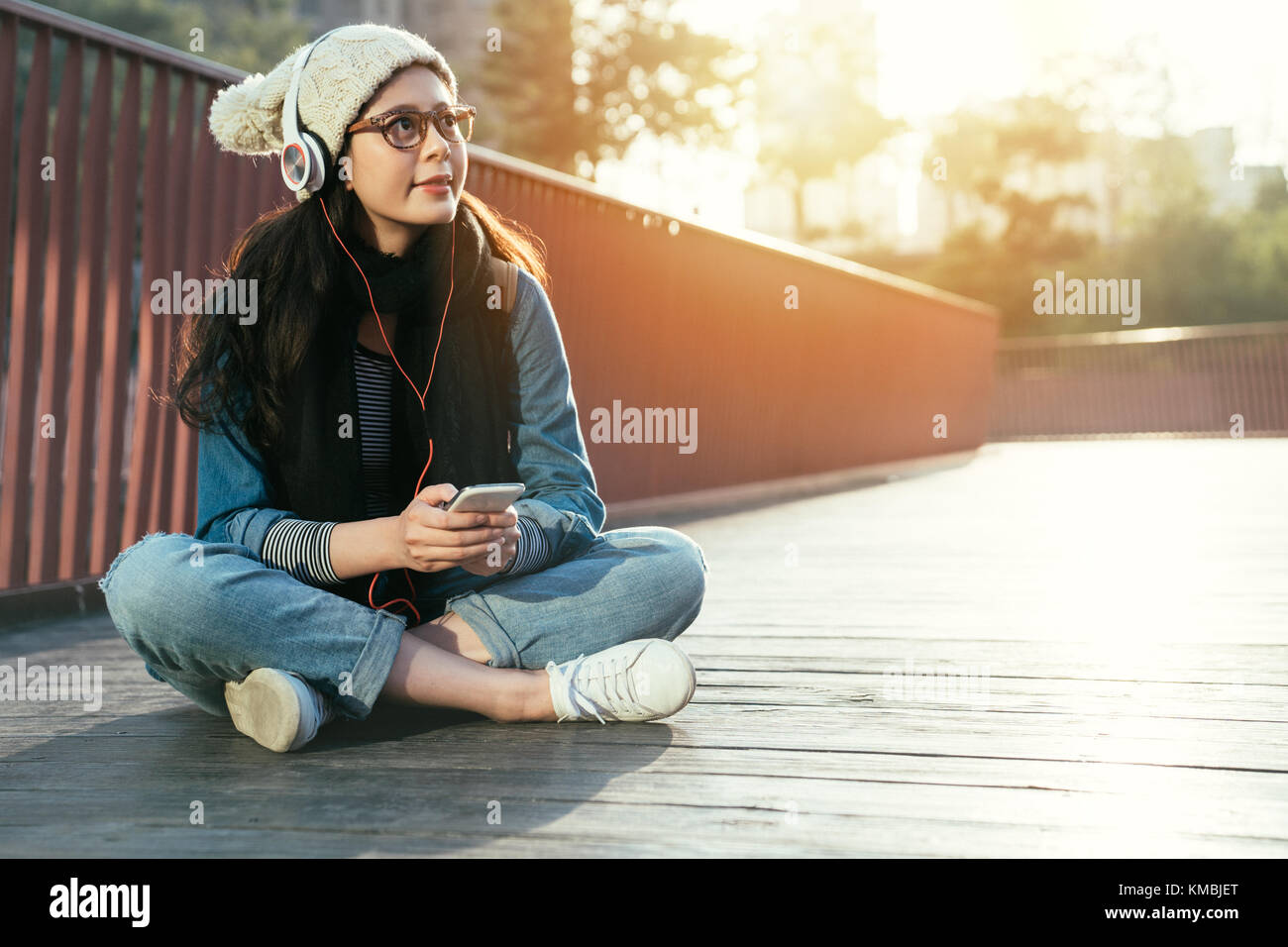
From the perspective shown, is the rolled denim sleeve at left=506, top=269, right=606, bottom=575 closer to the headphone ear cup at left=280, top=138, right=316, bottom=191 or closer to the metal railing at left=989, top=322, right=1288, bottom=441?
the headphone ear cup at left=280, top=138, right=316, bottom=191

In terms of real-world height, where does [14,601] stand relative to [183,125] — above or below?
below

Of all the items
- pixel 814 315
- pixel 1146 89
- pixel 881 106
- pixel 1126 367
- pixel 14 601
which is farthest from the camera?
pixel 881 106

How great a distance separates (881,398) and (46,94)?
9.63 meters

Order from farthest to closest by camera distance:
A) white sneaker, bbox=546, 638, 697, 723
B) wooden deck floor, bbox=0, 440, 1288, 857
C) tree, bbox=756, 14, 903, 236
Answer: tree, bbox=756, 14, 903, 236 → white sneaker, bbox=546, 638, 697, 723 → wooden deck floor, bbox=0, 440, 1288, 857

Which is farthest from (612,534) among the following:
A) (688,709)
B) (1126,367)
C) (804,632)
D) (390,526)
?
(1126,367)

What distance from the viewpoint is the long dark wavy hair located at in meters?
2.36

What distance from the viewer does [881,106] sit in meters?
39.7

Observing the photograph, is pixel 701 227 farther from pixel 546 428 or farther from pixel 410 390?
pixel 410 390

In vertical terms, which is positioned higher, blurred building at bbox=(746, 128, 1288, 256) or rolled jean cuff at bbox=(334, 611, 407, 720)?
blurred building at bbox=(746, 128, 1288, 256)

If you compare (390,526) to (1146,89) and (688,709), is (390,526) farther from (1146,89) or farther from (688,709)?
(1146,89)

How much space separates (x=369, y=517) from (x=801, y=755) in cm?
93

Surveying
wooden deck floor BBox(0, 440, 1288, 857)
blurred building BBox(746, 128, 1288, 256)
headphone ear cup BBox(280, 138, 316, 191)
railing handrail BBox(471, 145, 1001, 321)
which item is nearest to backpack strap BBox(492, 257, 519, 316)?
headphone ear cup BBox(280, 138, 316, 191)

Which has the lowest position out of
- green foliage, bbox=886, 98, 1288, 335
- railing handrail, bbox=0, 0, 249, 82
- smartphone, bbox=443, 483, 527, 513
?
smartphone, bbox=443, 483, 527, 513

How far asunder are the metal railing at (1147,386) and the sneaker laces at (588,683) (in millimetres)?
19686
